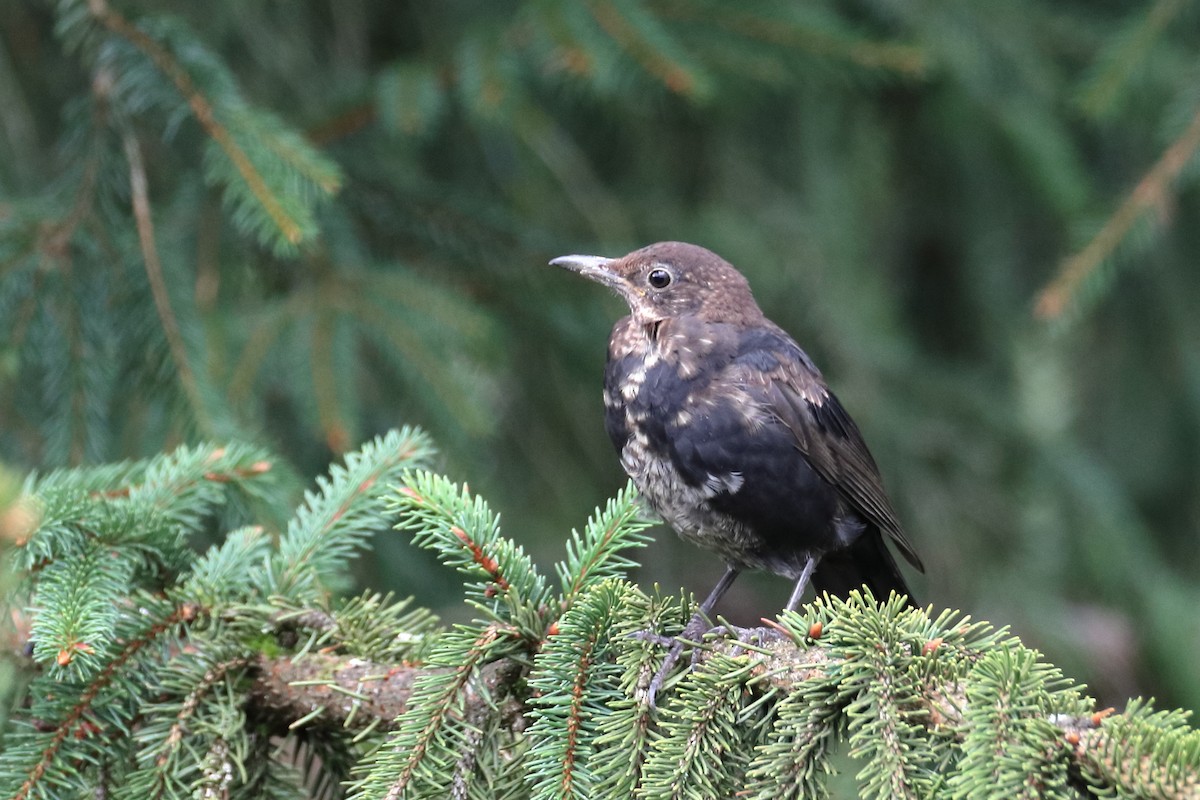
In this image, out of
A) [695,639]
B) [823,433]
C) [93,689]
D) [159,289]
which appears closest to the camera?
[93,689]

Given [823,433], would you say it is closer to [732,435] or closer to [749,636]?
[732,435]

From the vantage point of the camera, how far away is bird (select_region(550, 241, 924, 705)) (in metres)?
2.64

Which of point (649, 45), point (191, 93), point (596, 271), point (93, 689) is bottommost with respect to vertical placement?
point (93, 689)

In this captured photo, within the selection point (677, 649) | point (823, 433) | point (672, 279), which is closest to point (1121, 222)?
point (823, 433)

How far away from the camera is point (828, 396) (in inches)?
119

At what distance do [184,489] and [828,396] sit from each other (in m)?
1.61

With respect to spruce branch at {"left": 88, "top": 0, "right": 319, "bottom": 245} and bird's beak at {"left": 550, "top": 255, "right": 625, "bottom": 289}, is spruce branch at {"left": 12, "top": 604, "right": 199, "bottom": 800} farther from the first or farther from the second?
bird's beak at {"left": 550, "top": 255, "right": 625, "bottom": 289}

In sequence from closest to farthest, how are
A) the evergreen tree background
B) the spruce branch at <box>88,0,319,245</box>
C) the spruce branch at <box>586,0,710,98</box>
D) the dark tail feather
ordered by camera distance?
1. the spruce branch at <box>88,0,319,245</box>
2. the evergreen tree background
3. the spruce branch at <box>586,0,710,98</box>
4. the dark tail feather

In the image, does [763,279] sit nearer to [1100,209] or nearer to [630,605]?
[1100,209]

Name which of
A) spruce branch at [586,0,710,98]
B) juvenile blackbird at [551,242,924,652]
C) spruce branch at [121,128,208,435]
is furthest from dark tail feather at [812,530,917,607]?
spruce branch at [121,128,208,435]

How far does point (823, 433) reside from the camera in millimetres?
2926

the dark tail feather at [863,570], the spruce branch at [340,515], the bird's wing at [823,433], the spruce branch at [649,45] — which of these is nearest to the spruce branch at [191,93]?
the spruce branch at [340,515]

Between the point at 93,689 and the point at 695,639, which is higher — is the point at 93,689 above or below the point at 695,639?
below

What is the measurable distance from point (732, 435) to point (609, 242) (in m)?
1.58
